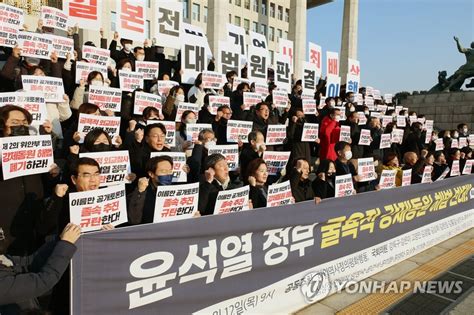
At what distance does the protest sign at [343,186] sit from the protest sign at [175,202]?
7.86 ft

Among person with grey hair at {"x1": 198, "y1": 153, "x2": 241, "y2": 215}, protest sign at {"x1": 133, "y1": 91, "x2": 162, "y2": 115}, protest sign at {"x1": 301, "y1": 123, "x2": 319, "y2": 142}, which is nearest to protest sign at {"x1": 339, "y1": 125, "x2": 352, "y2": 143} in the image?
protest sign at {"x1": 301, "y1": 123, "x2": 319, "y2": 142}

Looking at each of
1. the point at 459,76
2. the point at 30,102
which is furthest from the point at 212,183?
the point at 459,76

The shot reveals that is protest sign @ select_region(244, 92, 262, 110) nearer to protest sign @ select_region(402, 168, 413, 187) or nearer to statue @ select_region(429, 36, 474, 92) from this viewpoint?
protest sign @ select_region(402, 168, 413, 187)

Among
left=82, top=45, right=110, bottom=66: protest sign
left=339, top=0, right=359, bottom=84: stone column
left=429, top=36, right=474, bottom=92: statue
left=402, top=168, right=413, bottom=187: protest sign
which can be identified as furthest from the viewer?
left=339, top=0, right=359, bottom=84: stone column

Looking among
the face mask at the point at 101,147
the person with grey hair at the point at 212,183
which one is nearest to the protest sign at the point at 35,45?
the face mask at the point at 101,147

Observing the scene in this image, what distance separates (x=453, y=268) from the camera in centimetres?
612

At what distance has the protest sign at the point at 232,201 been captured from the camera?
3.99 m

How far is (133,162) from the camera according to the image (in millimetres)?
5012

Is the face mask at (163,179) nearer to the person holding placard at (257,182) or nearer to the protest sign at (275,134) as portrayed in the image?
the person holding placard at (257,182)

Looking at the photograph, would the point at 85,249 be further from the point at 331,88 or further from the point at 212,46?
the point at 212,46

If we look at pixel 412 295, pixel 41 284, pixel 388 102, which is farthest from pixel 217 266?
pixel 388 102

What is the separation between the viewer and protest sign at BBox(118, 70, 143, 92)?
7.17 meters

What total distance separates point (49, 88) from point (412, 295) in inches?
233

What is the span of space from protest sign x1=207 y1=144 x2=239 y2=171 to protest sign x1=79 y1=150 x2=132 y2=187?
5.10 ft
